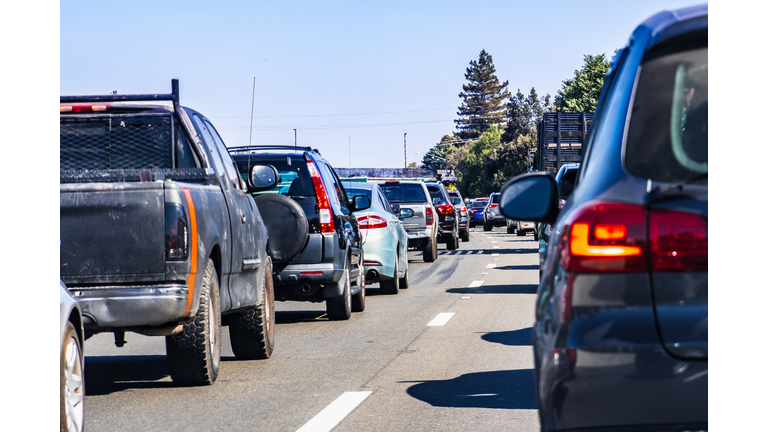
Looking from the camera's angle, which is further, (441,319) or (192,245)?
(441,319)

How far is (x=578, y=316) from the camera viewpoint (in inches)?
114

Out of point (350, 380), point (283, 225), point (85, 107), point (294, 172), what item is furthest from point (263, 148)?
point (350, 380)

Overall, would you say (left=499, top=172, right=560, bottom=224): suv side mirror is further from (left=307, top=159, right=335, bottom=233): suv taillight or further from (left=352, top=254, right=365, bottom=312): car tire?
(left=352, top=254, right=365, bottom=312): car tire

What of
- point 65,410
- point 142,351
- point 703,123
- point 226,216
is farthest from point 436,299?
point 703,123

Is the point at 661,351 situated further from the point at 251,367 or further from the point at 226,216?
the point at 251,367

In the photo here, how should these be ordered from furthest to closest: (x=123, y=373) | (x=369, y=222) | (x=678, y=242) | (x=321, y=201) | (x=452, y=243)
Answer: (x=452, y=243) → (x=369, y=222) → (x=321, y=201) → (x=123, y=373) → (x=678, y=242)

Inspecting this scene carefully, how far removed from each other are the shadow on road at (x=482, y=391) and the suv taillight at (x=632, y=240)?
345cm

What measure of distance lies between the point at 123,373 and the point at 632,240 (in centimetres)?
578

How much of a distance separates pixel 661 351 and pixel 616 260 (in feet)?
0.92

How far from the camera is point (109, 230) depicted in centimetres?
622

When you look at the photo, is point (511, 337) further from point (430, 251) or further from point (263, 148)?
point (430, 251)

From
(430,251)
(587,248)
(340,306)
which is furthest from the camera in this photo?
(430,251)

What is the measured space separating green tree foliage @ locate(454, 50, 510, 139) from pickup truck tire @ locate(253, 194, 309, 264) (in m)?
153

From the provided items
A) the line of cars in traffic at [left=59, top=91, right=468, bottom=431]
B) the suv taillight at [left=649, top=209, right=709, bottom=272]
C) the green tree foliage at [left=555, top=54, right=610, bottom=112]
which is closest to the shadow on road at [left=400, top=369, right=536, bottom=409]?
A: the line of cars in traffic at [left=59, top=91, right=468, bottom=431]
